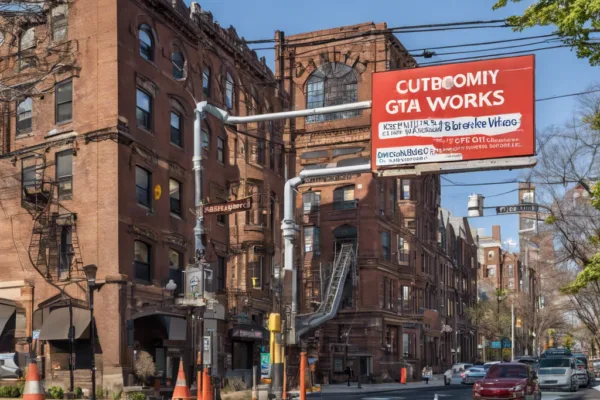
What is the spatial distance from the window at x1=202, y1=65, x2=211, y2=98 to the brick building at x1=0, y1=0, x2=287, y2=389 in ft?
3.81

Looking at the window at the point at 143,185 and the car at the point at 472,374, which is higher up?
the window at the point at 143,185

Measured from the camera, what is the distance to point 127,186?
112 feet

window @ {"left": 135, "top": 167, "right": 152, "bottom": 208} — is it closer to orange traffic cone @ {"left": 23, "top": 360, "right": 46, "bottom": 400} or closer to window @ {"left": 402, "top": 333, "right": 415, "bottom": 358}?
orange traffic cone @ {"left": 23, "top": 360, "right": 46, "bottom": 400}

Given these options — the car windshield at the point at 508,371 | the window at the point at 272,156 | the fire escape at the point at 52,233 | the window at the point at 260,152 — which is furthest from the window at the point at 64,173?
the car windshield at the point at 508,371

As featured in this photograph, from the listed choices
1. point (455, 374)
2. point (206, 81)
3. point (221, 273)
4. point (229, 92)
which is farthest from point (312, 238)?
point (206, 81)

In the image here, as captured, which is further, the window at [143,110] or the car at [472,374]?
the car at [472,374]

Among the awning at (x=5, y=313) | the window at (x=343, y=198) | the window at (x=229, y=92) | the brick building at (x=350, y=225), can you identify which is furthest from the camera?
the window at (x=343, y=198)

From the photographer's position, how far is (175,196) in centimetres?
3878

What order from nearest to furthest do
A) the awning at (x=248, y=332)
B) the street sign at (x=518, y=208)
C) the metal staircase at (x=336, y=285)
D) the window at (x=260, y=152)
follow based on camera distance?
the street sign at (x=518, y=208) < the awning at (x=248, y=332) < the window at (x=260, y=152) < the metal staircase at (x=336, y=285)

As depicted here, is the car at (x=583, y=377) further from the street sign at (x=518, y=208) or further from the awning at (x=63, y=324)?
the street sign at (x=518, y=208)

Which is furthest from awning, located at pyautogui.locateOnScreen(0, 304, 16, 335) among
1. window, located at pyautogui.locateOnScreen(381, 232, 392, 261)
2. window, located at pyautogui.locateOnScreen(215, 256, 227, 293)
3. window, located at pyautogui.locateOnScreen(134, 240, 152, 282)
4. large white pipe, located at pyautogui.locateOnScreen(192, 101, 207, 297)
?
window, located at pyautogui.locateOnScreen(381, 232, 392, 261)

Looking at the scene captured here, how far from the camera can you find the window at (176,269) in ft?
124

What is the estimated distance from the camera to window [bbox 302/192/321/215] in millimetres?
63844

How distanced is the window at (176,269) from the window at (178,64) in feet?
28.8
